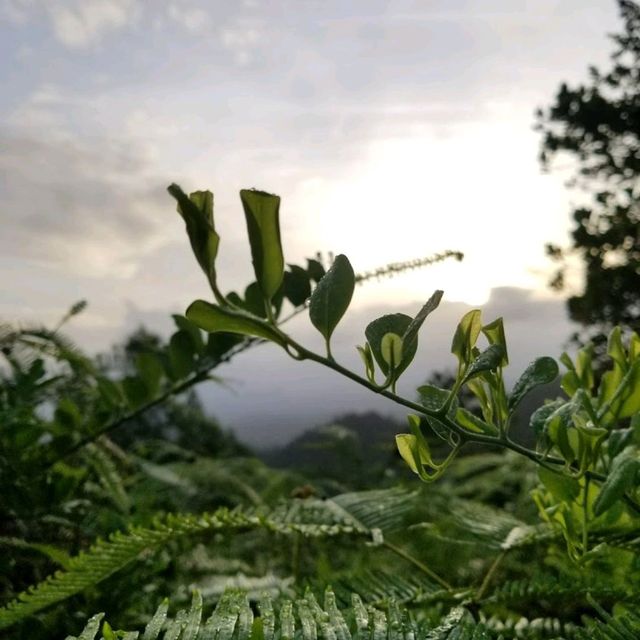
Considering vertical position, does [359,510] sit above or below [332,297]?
below

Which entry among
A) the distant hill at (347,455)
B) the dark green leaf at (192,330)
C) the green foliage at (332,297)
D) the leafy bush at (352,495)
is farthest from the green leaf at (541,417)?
the distant hill at (347,455)

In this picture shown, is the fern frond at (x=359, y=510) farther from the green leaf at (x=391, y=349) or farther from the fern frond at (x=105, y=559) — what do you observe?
the green leaf at (x=391, y=349)

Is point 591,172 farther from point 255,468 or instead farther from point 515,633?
point 515,633

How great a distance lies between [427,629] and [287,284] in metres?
0.27

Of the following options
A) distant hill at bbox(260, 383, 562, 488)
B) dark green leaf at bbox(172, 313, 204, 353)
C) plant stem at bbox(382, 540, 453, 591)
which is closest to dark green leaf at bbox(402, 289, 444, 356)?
plant stem at bbox(382, 540, 453, 591)

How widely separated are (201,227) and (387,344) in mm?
77

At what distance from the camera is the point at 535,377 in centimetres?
35

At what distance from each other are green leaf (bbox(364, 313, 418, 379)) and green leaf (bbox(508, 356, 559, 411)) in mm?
75

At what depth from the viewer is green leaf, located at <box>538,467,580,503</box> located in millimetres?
342

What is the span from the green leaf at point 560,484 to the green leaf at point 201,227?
17cm

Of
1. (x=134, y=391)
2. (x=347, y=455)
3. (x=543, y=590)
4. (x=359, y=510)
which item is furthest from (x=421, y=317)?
(x=347, y=455)

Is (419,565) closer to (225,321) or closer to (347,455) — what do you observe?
(225,321)

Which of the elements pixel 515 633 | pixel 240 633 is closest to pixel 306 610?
pixel 240 633

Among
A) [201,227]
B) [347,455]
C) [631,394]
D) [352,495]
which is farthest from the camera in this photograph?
[347,455]
